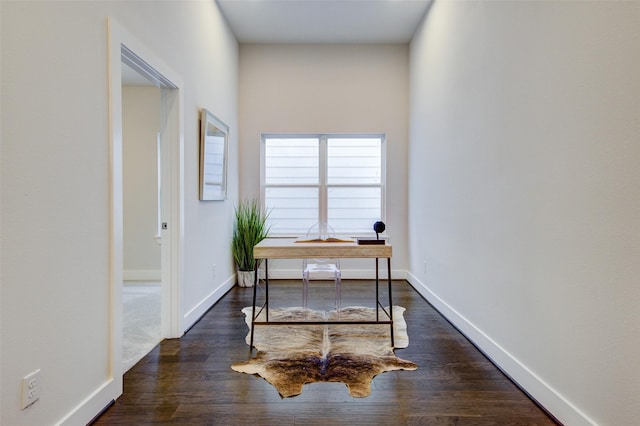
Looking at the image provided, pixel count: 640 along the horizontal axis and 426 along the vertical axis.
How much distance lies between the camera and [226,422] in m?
1.65

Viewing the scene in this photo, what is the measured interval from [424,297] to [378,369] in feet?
6.05

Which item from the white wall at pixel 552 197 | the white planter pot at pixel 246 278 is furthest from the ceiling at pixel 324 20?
the white planter pot at pixel 246 278

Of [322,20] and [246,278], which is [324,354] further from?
[322,20]

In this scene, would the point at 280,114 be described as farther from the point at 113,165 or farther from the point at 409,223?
the point at 113,165

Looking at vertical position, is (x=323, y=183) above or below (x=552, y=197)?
above

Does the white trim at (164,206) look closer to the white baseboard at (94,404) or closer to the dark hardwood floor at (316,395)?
the white baseboard at (94,404)

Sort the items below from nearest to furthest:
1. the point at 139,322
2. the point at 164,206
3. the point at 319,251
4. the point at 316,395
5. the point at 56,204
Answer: the point at 56,204 → the point at 316,395 → the point at 319,251 → the point at 164,206 → the point at 139,322

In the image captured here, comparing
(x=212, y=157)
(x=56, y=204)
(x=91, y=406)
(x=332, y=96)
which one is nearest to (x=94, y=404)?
(x=91, y=406)

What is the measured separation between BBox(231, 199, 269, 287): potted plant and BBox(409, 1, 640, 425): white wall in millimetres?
2417

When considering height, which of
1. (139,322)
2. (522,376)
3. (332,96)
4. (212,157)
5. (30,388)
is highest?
(332,96)

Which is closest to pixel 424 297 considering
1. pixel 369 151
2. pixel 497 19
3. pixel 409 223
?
pixel 409 223

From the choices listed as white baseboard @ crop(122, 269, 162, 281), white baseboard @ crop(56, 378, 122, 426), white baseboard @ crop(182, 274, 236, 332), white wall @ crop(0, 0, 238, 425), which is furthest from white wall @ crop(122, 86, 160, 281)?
white baseboard @ crop(56, 378, 122, 426)

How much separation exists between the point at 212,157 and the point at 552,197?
→ 9.57ft

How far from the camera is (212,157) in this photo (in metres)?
3.42
